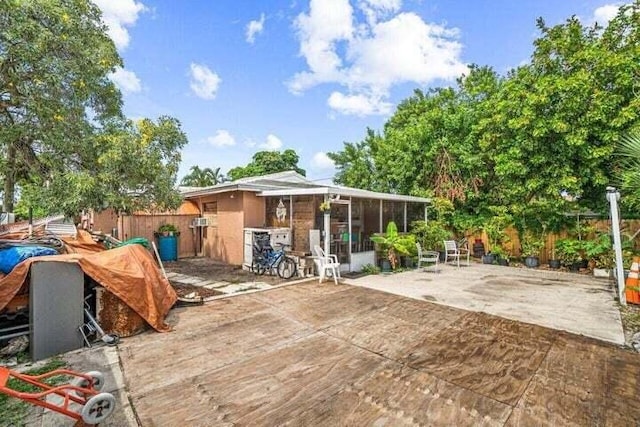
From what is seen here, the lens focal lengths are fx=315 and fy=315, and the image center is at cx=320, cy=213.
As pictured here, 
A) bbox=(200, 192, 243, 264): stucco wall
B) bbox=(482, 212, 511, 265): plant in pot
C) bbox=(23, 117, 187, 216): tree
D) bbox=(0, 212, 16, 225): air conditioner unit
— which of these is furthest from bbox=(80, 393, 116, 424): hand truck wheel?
bbox=(482, 212, 511, 265): plant in pot

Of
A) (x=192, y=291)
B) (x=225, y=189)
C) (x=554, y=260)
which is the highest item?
(x=225, y=189)

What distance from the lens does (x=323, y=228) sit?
8.47 metres

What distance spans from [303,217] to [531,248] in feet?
25.5

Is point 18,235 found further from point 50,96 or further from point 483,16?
point 483,16

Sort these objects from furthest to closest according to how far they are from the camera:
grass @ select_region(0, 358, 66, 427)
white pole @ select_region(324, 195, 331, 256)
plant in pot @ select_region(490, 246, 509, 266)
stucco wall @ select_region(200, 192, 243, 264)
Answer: plant in pot @ select_region(490, 246, 509, 266), stucco wall @ select_region(200, 192, 243, 264), white pole @ select_region(324, 195, 331, 256), grass @ select_region(0, 358, 66, 427)

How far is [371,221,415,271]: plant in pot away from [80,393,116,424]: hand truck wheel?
25.1 feet

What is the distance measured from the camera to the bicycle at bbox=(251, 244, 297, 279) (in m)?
8.25

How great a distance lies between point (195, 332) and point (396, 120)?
15063mm

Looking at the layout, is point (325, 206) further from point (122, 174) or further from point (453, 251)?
point (453, 251)

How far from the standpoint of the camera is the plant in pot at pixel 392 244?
9094 millimetres

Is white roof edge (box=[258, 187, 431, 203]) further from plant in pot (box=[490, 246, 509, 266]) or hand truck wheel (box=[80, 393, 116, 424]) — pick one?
hand truck wheel (box=[80, 393, 116, 424])

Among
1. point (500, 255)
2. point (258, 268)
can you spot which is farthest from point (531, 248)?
point (258, 268)

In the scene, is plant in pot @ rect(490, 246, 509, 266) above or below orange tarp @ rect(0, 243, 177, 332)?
below

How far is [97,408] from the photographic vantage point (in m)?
2.23
